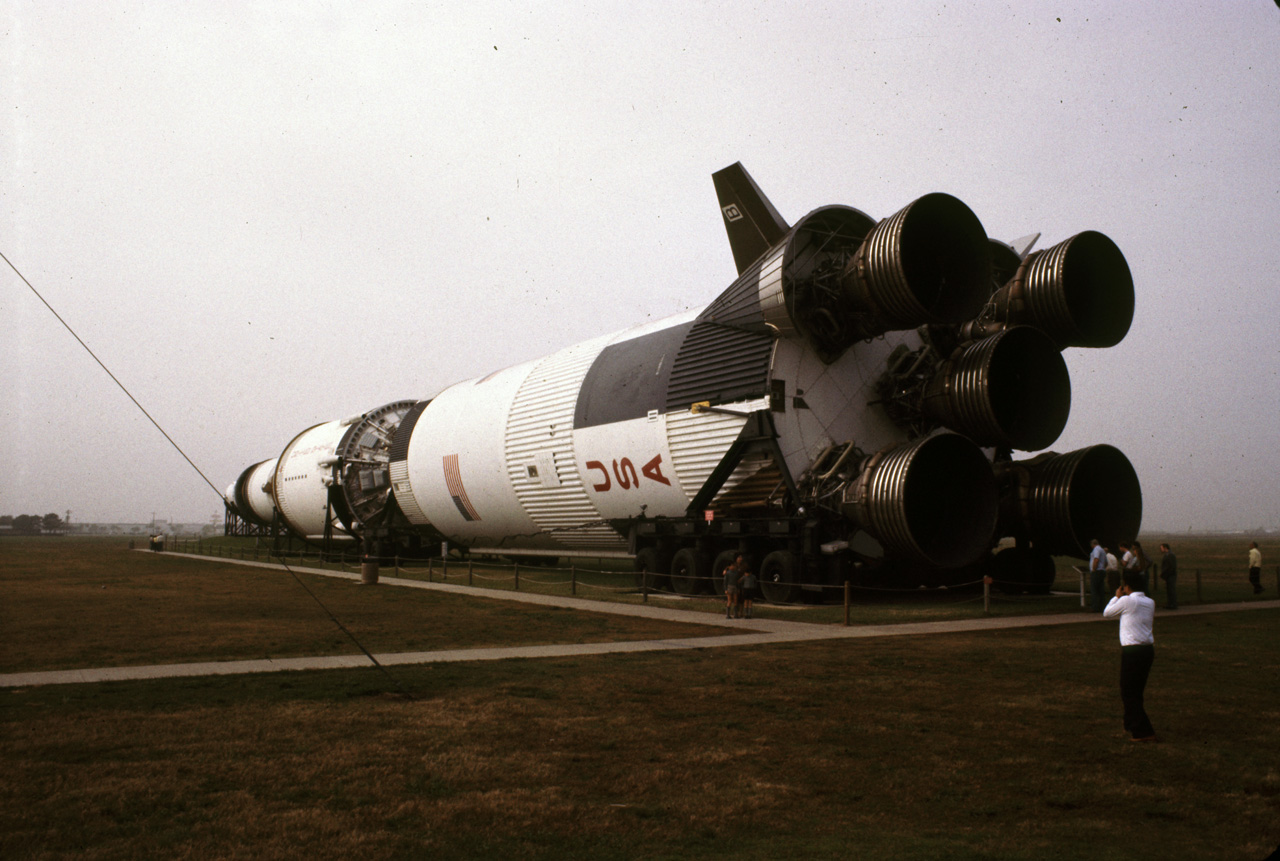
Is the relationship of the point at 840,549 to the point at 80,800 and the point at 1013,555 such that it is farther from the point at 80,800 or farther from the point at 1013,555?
the point at 80,800

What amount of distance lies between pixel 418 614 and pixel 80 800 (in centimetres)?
1309

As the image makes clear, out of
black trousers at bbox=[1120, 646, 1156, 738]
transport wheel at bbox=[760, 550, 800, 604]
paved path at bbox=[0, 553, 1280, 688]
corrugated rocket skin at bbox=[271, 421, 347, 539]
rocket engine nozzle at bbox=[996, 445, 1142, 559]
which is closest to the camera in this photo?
black trousers at bbox=[1120, 646, 1156, 738]

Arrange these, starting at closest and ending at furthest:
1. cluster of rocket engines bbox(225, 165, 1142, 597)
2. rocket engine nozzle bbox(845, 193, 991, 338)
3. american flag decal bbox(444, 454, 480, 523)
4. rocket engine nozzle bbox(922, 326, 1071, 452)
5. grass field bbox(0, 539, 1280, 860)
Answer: grass field bbox(0, 539, 1280, 860) < rocket engine nozzle bbox(845, 193, 991, 338) < cluster of rocket engines bbox(225, 165, 1142, 597) < rocket engine nozzle bbox(922, 326, 1071, 452) < american flag decal bbox(444, 454, 480, 523)

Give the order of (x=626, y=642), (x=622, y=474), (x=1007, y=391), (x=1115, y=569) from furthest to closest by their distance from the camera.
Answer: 1. (x=622, y=474)
2. (x=1007, y=391)
3. (x=1115, y=569)
4. (x=626, y=642)

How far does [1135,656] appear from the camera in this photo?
8.34m

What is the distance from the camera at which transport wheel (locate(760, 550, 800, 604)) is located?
20.4 meters

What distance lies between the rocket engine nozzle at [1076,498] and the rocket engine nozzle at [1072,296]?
3111mm

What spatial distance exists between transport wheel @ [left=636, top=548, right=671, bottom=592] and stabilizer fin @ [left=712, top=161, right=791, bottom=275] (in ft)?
26.7

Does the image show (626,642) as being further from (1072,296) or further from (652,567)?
(1072,296)

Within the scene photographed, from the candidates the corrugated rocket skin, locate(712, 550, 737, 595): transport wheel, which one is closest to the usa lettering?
locate(712, 550, 737, 595): transport wheel

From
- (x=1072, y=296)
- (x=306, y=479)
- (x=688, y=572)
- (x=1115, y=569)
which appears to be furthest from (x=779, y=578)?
(x=306, y=479)

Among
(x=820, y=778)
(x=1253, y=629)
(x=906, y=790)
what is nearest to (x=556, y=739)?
(x=820, y=778)

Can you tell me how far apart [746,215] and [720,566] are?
31.2 feet

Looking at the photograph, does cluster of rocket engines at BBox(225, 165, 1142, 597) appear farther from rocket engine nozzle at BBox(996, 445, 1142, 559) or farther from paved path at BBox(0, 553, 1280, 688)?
paved path at BBox(0, 553, 1280, 688)
